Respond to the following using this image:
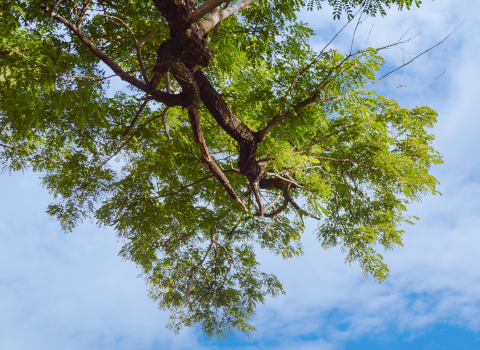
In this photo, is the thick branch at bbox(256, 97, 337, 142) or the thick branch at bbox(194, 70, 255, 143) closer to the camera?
the thick branch at bbox(256, 97, 337, 142)

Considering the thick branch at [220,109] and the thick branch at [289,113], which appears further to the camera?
the thick branch at [220,109]

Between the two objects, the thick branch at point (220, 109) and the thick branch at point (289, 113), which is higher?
the thick branch at point (220, 109)

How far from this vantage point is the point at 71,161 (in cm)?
579

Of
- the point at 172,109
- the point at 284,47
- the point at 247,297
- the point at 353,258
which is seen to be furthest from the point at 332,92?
the point at 247,297

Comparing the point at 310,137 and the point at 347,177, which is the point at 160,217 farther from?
the point at 347,177

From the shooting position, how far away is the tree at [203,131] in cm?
395

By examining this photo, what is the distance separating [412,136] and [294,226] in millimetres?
3408

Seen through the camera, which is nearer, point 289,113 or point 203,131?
point 289,113

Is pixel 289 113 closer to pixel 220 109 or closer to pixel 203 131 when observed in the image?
pixel 220 109

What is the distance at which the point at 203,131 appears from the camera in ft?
21.4

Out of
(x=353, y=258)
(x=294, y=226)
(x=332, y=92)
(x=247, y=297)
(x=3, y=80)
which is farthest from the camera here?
(x=294, y=226)

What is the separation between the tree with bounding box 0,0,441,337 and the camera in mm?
3947

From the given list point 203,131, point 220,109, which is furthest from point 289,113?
point 203,131

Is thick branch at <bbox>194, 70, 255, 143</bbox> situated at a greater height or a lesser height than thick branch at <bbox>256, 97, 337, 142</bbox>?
greater
